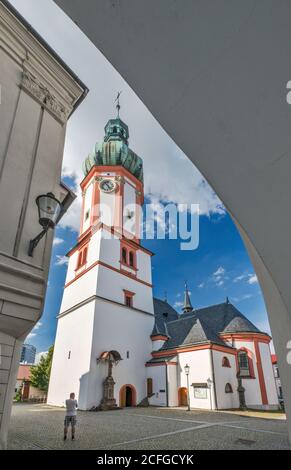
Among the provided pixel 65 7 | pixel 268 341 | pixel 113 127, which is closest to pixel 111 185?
pixel 113 127

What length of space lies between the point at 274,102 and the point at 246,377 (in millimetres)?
24258

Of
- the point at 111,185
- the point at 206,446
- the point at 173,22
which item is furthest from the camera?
the point at 111,185

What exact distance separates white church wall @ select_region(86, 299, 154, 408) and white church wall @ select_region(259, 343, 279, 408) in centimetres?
923

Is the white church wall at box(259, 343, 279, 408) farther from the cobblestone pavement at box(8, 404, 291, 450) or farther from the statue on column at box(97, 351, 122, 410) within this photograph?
the cobblestone pavement at box(8, 404, 291, 450)

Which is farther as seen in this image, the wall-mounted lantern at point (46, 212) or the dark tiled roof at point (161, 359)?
the dark tiled roof at point (161, 359)

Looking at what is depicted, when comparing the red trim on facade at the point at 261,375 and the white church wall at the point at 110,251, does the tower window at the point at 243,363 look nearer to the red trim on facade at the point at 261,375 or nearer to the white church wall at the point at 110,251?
the red trim on facade at the point at 261,375

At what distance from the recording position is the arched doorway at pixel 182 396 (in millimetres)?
20641

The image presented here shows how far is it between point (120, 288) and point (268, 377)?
1368cm

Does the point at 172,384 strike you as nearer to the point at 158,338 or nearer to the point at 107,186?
the point at 158,338

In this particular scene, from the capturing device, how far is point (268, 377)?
22.4 metres

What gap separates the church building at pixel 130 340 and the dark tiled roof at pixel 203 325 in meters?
0.10

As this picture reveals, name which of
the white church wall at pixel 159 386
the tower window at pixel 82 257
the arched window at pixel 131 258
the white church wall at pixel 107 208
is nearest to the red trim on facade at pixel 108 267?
the tower window at pixel 82 257

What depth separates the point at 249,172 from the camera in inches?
67.7

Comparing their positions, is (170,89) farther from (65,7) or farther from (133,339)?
(133,339)
